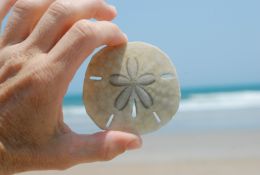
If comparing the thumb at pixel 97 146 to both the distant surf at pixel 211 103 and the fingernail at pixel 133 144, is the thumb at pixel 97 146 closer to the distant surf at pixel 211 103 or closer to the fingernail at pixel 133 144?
the fingernail at pixel 133 144

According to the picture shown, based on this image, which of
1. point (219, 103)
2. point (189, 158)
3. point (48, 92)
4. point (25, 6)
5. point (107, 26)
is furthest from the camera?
point (219, 103)

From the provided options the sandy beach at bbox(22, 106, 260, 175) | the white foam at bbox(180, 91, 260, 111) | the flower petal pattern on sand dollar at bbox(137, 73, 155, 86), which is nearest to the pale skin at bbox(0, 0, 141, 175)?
the flower petal pattern on sand dollar at bbox(137, 73, 155, 86)

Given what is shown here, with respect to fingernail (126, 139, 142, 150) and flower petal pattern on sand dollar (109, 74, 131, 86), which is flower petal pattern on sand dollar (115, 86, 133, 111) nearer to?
flower petal pattern on sand dollar (109, 74, 131, 86)

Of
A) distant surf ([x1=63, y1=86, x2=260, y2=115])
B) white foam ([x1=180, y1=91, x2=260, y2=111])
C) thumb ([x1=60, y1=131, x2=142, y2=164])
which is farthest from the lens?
distant surf ([x1=63, y1=86, x2=260, y2=115])

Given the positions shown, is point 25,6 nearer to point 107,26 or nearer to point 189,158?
point 107,26

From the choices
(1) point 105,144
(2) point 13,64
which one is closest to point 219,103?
(1) point 105,144

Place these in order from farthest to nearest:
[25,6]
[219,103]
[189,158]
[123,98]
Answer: [219,103]
[189,158]
[123,98]
[25,6]
